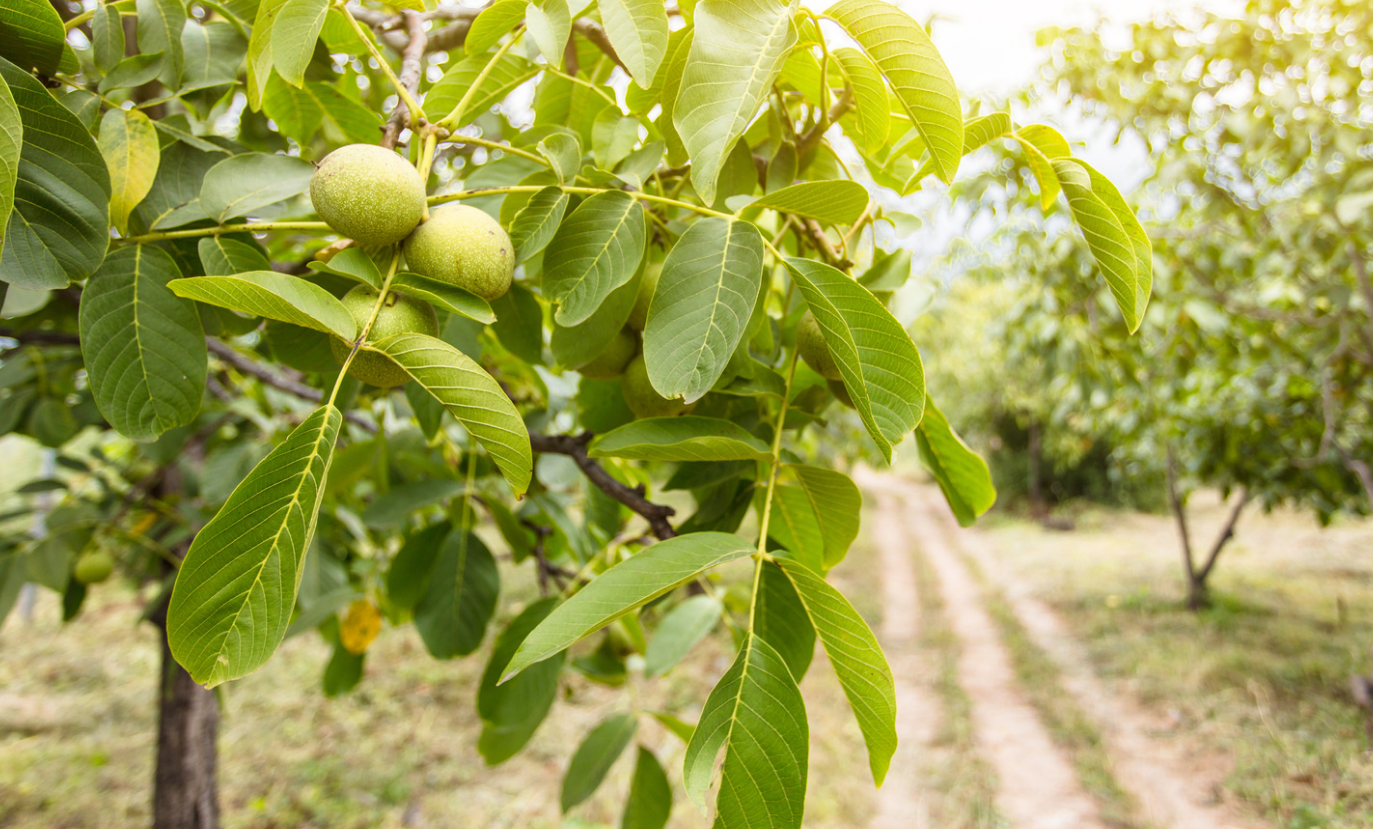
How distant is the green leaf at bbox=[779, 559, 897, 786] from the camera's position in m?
0.61

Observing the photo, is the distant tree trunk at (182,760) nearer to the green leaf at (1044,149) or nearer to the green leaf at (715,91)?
the green leaf at (715,91)

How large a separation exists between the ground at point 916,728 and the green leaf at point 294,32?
7.00 feet

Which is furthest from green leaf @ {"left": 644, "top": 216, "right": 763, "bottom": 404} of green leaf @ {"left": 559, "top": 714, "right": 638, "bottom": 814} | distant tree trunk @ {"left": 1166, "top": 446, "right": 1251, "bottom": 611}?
distant tree trunk @ {"left": 1166, "top": 446, "right": 1251, "bottom": 611}

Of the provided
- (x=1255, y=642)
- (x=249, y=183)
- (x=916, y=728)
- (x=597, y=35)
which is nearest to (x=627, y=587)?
(x=249, y=183)

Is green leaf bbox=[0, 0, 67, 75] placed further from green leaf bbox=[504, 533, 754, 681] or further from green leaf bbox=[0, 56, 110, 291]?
green leaf bbox=[504, 533, 754, 681]

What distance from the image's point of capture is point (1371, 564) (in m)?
8.44

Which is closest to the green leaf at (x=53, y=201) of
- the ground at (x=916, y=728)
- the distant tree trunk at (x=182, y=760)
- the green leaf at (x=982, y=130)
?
the green leaf at (x=982, y=130)

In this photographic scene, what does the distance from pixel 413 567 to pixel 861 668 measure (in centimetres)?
98

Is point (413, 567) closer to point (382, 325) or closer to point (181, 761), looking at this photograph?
point (382, 325)

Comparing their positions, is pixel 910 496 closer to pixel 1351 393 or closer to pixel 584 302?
pixel 1351 393

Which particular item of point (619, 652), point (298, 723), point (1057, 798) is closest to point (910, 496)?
point (1057, 798)

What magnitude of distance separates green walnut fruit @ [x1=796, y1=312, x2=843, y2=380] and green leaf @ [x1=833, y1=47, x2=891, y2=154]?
0.65 ft

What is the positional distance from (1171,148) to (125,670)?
7.77 metres

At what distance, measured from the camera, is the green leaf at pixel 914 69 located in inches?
25.0
